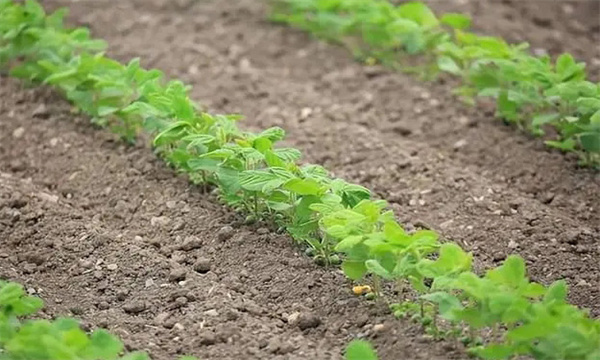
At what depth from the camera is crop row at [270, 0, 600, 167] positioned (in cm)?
493

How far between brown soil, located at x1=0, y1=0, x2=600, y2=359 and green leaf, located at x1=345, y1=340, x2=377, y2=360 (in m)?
0.26

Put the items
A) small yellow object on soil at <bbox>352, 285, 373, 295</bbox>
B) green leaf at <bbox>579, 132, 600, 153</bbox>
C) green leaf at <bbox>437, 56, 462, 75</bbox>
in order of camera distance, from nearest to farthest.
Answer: small yellow object on soil at <bbox>352, 285, 373, 295</bbox>
green leaf at <bbox>579, 132, 600, 153</bbox>
green leaf at <bbox>437, 56, 462, 75</bbox>

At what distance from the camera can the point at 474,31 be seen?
6.56 metres

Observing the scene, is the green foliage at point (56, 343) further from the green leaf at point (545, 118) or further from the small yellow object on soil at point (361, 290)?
the green leaf at point (545, 118)

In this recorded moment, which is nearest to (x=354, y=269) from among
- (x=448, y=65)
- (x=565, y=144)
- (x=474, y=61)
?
(x=565, y=144)

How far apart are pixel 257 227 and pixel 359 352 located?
109cm

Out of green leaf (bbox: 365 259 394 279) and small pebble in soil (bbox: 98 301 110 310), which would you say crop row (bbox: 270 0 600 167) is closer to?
green leaf (bbox: 365 259 394 279)

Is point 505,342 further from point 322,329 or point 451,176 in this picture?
point 451,176

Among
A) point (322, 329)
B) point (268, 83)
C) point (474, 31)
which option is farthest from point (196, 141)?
point (474, 31)

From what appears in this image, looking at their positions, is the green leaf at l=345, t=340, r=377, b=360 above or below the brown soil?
above

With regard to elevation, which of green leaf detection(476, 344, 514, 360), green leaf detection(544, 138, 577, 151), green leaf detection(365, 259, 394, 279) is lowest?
green leaf detection(544, 138, 577, 151)

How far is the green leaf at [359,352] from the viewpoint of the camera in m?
3.41

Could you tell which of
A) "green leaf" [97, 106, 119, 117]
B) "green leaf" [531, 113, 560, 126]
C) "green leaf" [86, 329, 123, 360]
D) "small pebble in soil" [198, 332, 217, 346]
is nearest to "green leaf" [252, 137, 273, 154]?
"small pebble in soil" [198, 332, 217, 346]

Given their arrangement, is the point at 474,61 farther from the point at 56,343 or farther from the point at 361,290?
the point at 56,343
